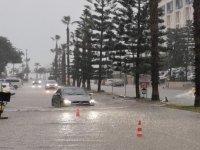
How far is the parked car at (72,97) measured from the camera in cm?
2936

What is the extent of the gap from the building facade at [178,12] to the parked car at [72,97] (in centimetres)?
8295

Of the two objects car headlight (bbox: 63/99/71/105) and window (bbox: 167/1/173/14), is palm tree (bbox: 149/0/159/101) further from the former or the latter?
window (bbox: 167/1/173/14)

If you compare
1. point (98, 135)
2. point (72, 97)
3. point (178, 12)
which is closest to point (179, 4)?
point (178, 12)

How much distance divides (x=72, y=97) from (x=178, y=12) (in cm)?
9911

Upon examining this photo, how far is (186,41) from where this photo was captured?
297 ft

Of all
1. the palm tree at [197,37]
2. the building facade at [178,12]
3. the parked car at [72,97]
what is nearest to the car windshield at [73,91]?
the parked car at [72,97]

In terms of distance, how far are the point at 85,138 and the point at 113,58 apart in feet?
127

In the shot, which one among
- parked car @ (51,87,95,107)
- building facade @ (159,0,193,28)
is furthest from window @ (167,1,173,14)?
parked car @ (51,87,95,107)

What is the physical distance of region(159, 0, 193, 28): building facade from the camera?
116 m

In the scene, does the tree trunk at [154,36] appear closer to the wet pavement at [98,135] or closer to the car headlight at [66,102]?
the car headlight at [66,102]

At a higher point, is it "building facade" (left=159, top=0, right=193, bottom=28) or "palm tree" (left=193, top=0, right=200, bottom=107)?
"building facade" (left=159, top=0, right=193, bottom=28)

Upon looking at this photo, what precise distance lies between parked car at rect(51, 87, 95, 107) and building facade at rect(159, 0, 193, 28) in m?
82.9

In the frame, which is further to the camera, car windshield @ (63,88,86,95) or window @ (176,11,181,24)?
window @ (176,11,181,24)

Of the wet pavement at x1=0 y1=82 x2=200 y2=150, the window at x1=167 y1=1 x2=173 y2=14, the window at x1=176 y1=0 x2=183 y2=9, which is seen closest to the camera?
the wet pavement at x1=0 y1=82 x2=200 y2=150
